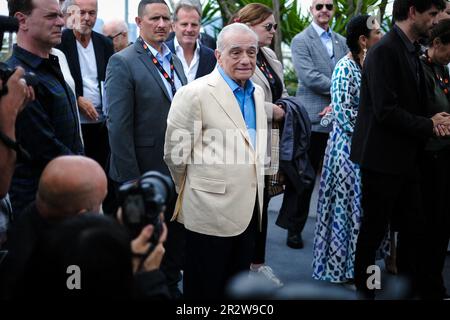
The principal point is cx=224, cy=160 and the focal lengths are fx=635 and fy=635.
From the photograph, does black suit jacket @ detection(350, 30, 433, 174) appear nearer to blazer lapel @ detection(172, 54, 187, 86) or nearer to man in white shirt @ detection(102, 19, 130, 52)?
blazer lapel @ detection(172, 54, 187, 86)

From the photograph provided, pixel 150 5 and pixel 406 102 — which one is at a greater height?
pixel 150 5

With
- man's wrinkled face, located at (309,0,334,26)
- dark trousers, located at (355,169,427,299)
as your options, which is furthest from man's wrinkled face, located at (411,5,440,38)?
man's wrinkled face, located at (309,0,334,26)

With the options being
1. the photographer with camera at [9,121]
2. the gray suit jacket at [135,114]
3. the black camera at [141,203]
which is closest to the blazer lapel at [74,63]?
the gray suit jacket at [135,114]

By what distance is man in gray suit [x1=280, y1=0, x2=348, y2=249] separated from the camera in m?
5.15

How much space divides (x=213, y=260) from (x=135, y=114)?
107 centimetres

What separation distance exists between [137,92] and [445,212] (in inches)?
78.1

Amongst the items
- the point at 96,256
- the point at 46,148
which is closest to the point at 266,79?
the point at 46,148

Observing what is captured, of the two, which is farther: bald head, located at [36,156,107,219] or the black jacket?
the black jacket

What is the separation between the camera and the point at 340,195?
4.31 meters

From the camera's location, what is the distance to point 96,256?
4.82ft

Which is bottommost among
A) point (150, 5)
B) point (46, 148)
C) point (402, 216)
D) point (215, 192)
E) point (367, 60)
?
point (402, 216)

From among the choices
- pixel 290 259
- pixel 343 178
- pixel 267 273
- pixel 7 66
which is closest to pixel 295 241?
pixel 290 259

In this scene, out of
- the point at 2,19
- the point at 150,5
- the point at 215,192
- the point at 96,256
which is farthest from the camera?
the point at 150,5

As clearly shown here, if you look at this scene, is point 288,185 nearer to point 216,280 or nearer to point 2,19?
point 216,280
